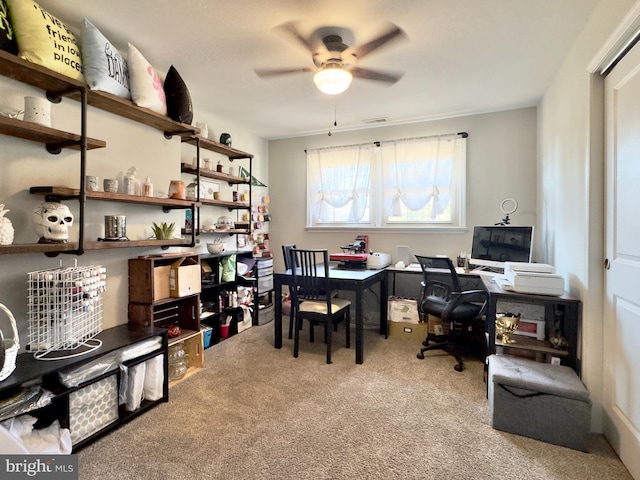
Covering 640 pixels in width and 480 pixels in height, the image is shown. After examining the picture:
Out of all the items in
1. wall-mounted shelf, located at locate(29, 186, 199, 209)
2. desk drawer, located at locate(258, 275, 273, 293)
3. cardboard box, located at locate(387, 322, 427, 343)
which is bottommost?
cardboard box, located at locate(387, 322, 427, 343)

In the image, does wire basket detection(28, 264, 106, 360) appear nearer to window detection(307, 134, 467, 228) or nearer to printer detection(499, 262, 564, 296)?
printer detection(499, 262, 564, 296)

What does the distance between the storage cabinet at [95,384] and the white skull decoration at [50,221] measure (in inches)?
25.2

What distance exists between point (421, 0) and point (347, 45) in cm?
56

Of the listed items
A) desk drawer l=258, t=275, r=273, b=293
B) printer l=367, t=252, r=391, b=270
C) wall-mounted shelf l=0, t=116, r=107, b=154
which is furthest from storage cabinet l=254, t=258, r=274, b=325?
wall-mounted shelf l=0, t=116, r=107, b=154

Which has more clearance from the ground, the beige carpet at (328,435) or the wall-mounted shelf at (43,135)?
the wall-mounted shelf at (43,135)

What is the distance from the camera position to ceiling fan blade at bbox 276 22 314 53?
6.36 ft

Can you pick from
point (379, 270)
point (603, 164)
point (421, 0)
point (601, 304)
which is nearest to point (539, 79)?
point (603, 164)

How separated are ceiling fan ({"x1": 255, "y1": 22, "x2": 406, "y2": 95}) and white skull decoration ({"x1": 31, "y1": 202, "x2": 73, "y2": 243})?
5.11 feet

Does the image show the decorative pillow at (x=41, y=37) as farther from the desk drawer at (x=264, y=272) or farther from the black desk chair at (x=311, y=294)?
the desk drawer at (x=264, y=272)

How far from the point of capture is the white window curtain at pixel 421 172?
3.68 meters

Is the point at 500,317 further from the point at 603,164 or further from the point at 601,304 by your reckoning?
the point at 603,164

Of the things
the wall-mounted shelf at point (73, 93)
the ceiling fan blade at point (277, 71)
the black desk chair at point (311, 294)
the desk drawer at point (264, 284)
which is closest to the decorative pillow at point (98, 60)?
the wall-mounted shelf at point (73, 93)

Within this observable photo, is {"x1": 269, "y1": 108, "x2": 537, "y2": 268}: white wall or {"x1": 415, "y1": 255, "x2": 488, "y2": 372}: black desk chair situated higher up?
{"x1": 269, "y1": 108, "x2": 537, "y2": 268}: white wall

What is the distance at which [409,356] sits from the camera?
2.99 meters
